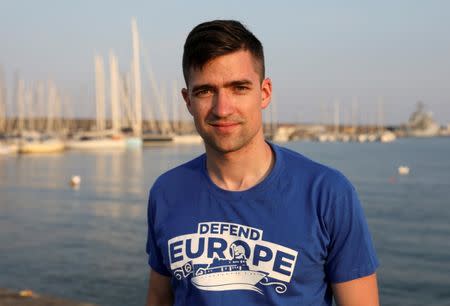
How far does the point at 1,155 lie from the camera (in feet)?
242

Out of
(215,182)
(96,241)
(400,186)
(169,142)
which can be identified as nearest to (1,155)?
(169,142)

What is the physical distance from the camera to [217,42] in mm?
1967

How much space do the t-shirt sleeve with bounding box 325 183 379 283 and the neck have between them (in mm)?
301

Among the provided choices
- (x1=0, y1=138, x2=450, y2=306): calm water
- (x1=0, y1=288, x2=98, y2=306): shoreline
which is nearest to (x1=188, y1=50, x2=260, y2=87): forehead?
(x1=0, y1=288, x2=98, y2=306): shoreline

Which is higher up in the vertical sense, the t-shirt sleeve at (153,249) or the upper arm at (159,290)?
the t-shirt sleeve at (153,249)

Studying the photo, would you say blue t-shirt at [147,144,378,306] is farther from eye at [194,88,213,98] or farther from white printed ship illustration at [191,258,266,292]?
eye at [194,88,213,98]

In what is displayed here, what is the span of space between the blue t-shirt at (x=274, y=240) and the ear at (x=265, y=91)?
0.54 feet

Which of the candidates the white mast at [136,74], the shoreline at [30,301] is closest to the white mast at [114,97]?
the white mast at [136,74]

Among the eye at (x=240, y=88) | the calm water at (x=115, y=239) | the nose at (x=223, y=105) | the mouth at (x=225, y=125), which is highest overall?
the eye at (x=240, y=88)

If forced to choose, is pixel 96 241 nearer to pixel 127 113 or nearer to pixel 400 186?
pixel 400 186

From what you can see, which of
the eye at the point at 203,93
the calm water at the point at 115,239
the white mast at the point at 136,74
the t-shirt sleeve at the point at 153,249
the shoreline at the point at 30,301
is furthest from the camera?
the white mast at the point at 136,74

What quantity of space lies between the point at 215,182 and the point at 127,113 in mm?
90759

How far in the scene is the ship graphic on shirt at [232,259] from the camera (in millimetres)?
1989

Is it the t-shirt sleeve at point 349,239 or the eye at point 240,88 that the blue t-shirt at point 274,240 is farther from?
the eye at point 240,88
